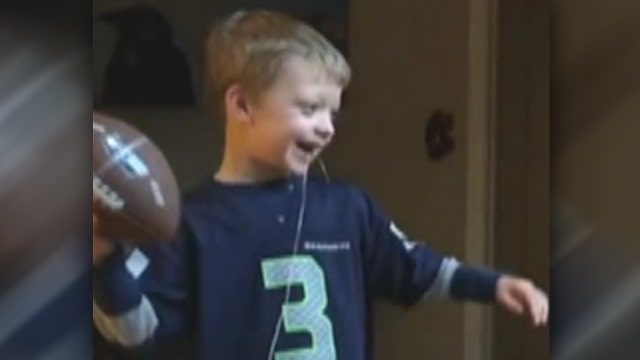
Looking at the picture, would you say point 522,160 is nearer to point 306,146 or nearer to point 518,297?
point 518,297

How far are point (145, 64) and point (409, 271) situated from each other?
0.49 m

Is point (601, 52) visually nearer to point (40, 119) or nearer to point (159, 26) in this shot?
point (159, 26)

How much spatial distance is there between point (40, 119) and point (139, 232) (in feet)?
0.71

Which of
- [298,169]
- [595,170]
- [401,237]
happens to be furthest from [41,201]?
[595,170]

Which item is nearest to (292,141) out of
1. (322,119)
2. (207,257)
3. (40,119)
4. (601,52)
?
(322,119)

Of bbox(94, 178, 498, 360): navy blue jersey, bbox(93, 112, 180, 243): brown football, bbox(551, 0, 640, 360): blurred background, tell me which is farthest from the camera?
bbox(551, 0, 640, 360): blurred background

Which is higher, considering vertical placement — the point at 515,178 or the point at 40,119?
the point at 40,119

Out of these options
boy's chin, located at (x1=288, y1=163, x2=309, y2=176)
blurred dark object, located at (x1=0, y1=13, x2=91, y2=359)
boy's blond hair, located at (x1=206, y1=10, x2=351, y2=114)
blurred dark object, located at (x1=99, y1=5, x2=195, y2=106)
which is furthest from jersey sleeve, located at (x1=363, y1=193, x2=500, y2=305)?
blurred dark object, located at (x1=0, y1=13, x2=91, y2=359)

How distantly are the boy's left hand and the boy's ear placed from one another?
0.45m

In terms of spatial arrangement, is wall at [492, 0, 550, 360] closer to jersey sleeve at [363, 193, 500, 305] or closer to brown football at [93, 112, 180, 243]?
jersey sleeve at [363, 193, 500, 305]

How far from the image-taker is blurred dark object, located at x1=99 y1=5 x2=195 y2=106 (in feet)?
7.54

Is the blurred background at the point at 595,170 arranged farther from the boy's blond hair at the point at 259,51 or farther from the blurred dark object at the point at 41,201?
the blurred dark object at the point at 41,201

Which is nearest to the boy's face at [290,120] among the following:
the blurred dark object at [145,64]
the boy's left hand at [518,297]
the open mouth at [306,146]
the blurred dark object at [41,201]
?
the open mouth at [306,146]

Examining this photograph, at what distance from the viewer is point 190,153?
2289 millimetres
